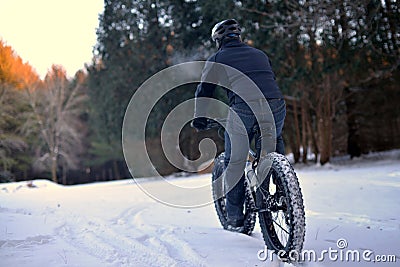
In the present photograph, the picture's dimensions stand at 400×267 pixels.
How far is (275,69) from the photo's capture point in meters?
11.5

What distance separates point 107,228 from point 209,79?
157cm

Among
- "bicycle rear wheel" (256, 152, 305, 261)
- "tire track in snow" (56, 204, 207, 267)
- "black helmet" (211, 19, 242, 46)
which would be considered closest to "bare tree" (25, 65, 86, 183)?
"tire track in snow" (56, 204, 207, 267)

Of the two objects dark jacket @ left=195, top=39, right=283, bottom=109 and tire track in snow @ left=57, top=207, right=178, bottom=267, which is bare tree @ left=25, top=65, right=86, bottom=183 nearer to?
tire track in snow @ left=57, top=207, right=178, bottom=267

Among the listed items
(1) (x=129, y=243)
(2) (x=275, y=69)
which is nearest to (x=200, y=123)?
(1) (x=129, y=243)

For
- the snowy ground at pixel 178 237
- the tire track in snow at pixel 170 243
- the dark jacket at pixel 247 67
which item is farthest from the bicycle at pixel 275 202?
the tire track in snow at pixel 170 243

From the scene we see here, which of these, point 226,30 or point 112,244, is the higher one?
point 226,30

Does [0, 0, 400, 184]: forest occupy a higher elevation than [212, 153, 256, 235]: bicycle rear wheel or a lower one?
higher

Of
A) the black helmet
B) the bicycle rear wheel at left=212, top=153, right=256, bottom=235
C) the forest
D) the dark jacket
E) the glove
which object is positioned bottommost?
the bicycle rear wheel at left=212, top=153, right=256, bottom=235

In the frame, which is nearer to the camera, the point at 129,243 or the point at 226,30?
the point at 129,243

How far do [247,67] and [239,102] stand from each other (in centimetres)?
27

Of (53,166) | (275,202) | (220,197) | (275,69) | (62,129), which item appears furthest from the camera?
(62,129)

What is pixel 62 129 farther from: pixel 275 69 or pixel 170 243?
pixel 170 243

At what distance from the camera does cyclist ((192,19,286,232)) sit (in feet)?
8.87

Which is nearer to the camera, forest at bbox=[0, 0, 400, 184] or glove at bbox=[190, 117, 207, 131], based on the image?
glove at bbox=[190, 117, 207, 131]
